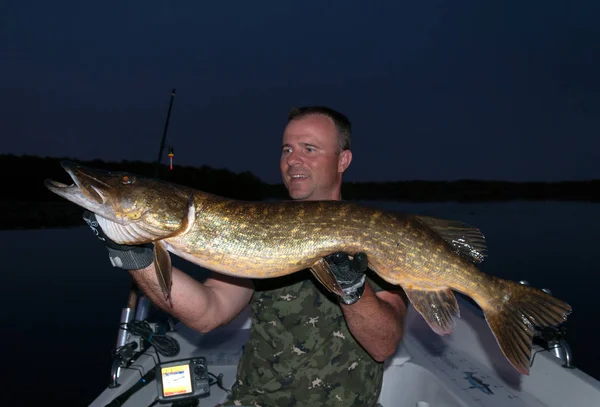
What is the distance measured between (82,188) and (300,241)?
3.85ft

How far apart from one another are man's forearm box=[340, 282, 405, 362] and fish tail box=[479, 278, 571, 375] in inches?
21.6

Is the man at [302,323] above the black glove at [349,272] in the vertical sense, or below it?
below

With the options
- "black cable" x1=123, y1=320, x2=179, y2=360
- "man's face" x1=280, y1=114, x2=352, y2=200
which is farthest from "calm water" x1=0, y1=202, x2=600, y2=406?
"man's face" x1=280, y1=114, x2=352, y2=200

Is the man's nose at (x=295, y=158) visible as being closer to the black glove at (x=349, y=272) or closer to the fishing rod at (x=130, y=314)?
the black glove at (x=349, y=272)

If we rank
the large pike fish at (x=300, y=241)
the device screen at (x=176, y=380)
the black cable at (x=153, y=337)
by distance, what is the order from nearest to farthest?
the large pike fish at (x=300, y=241) → the device screen at (x=176, y=380) → the black cable at (x=153, y=337)

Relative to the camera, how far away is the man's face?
3.11 m

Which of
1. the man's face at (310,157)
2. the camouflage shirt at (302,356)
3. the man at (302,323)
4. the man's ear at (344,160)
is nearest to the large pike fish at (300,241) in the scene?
the man at (302,323)

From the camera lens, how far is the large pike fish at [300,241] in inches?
90.1

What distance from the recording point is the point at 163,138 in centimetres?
450

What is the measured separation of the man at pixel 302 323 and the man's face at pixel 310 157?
21 millimetres

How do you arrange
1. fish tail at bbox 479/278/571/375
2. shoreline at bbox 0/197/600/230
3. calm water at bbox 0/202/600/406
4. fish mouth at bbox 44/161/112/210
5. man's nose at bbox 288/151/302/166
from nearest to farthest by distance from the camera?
fish mouth at bbox 44/161/112/210 < fish tail at bbox 479/278/571/375 < man's nose at bbox 288/151/302/166 < calm water at bbox 0/202/600/406 < shoreline at bbox 0/197/600/230

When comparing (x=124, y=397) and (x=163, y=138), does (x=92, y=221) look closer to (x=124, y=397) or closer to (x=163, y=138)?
(x=124, y=397)

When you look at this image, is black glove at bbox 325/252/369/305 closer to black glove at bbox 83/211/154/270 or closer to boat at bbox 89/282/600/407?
black glove at bbox 83/211/154/270

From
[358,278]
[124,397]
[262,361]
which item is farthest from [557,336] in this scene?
[124,397]
